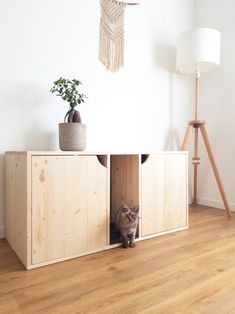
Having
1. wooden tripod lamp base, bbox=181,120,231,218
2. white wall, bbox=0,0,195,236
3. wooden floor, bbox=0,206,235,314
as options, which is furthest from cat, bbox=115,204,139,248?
wooden tripod lamp base, bbox=181,120,231,218

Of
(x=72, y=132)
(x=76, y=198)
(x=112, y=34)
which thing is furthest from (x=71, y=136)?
(x=112, y=34)

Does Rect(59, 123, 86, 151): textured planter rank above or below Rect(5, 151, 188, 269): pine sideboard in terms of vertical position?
above

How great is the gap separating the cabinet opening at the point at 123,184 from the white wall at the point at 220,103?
1.15 meters

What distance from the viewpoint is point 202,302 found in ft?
3.07

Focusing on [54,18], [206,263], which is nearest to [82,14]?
[54,18]

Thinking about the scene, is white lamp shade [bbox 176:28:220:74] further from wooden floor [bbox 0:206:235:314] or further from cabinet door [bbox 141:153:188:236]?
wooden floor [bbox 0:206:235:314]

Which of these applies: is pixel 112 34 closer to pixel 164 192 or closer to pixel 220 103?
pixel 220 103

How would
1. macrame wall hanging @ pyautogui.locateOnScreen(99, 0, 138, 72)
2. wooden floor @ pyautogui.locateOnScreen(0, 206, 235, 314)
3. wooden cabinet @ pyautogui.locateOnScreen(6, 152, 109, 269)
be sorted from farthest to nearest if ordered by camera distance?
1. macrame wall hanging @ pyautogui.locateOnScreen(99, 0, 138, 72)
2. wooden cabinet @ pyautogui.locateOnScreen(6, 152, 109, 269)
3. wooden floor @ pyautogui.locateOnScreen(0, 206, 235, 314)

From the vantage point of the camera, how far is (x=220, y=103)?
2.40 m

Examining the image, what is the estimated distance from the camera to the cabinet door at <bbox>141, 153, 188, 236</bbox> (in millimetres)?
1627

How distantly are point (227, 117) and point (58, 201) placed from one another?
1.80 metres

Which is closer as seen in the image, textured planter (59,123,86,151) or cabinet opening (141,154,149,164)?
textured planter (59,123,86,151)

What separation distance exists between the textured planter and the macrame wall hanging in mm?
771

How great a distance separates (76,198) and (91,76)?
102 cm
